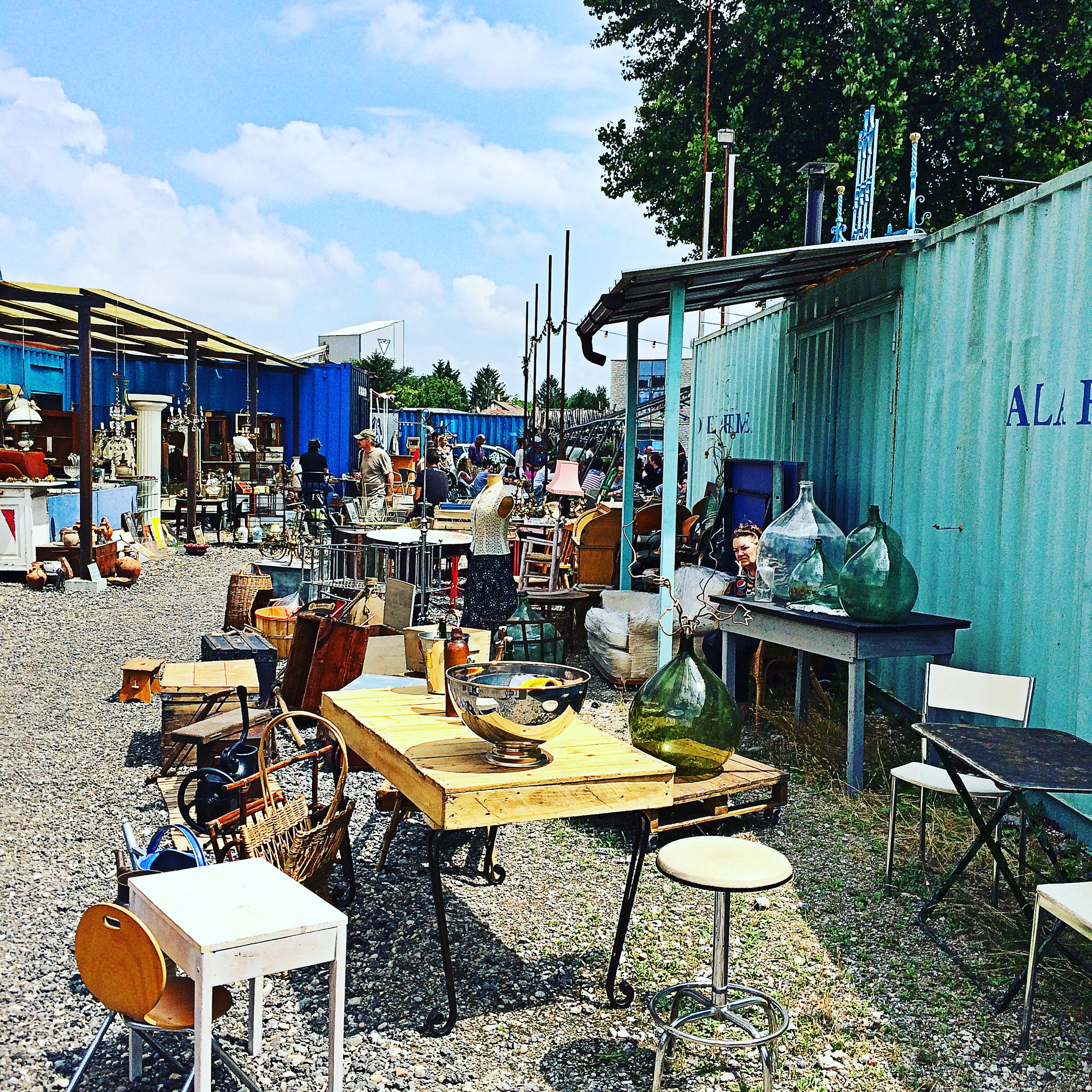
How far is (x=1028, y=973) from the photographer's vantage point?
129 inches

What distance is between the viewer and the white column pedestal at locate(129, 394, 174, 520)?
19703 millimetres

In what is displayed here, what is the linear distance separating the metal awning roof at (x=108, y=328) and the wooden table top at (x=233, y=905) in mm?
10393

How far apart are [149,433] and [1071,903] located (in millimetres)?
19455

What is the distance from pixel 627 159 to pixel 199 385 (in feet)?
40.7

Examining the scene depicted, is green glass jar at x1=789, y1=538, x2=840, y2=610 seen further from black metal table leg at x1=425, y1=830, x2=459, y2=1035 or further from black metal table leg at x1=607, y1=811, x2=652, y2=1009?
black metal table leg at x1=425, y1=830, x2=459, y2=1035

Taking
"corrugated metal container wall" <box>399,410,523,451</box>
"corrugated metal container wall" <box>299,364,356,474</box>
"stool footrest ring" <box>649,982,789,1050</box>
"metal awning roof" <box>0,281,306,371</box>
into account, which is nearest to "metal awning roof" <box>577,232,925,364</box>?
"stool footrest ring" <box>649,982,789,1050</box>

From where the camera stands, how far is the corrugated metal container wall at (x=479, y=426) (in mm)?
40219

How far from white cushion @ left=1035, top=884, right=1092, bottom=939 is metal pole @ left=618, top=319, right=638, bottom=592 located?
5.80 m

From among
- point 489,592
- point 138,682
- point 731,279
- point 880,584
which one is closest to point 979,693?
point 880,584

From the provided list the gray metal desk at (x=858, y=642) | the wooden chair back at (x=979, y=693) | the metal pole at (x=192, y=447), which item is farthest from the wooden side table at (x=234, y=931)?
the metal pole at (x=192, y=447)

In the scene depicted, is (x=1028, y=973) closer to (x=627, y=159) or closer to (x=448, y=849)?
(x=448, y=849)

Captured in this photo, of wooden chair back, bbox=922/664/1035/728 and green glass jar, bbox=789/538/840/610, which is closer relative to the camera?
wooden chair back, bbox=922/664/1035/728

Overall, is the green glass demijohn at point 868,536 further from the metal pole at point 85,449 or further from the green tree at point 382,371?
the green tree at point 382,371

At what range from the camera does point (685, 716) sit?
422cm
